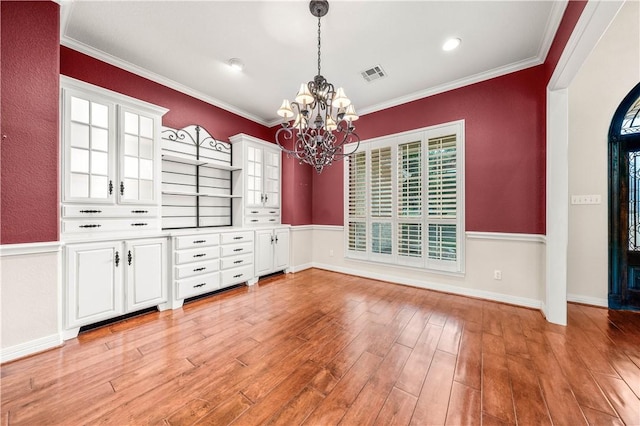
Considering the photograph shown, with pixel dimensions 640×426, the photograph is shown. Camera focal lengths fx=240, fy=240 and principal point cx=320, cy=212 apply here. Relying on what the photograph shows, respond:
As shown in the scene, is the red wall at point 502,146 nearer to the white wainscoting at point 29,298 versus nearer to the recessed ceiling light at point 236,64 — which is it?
the recessed ceiling light at point 236,64

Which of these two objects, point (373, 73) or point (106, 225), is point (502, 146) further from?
point (106, 225)

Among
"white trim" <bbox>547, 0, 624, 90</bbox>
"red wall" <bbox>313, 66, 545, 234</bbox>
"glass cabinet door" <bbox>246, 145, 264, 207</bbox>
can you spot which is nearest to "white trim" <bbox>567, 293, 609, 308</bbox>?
"red wall" <bbox>313, 66, 545, 234</bbox>

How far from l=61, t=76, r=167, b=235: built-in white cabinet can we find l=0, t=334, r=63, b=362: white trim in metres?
0.96

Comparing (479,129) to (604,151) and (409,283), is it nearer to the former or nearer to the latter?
(604,151)

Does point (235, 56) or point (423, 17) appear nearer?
point (423, 17)

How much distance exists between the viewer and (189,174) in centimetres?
372

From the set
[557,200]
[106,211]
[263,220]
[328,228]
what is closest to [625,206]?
[557,200]

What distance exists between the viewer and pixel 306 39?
259 cm

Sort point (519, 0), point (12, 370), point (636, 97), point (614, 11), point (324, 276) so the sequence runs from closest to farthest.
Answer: point (614, 11) < point (12, 370) < point (519, 0) < point (636, 97) < point (324, 276)

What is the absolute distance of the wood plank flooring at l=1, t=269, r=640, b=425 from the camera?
1.40 metres

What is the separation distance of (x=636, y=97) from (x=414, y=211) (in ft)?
8.97

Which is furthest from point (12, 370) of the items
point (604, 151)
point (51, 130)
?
point (604, 151)

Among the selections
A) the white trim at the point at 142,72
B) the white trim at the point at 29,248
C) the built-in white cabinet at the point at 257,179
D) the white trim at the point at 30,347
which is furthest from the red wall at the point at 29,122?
the built-in white cabinet at the point at 257,179

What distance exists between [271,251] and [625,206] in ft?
15.7
